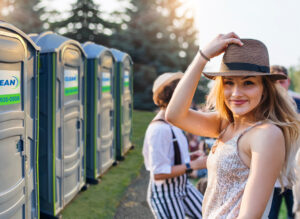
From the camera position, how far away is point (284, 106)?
1.57 m

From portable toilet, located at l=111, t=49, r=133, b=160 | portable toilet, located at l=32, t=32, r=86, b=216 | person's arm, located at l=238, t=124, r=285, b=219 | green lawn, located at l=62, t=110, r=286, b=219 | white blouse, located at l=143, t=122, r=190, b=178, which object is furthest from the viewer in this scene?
portable toilet, located at l=111, t=49, r=133, b=160

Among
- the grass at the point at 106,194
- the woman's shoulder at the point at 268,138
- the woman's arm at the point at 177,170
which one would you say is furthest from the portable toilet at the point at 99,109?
the woman's shoulder at the point at 268,138

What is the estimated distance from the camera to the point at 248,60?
150 cm

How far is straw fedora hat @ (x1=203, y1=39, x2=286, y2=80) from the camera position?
1.49m

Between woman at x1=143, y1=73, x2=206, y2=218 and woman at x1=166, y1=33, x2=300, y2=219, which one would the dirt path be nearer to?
woman at x1=143, y1=73, x2=206, y2=218

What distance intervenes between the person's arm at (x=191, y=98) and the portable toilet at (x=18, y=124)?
191 cm

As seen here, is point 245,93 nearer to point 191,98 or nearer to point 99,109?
point 191,98

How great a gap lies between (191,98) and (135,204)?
3697mm

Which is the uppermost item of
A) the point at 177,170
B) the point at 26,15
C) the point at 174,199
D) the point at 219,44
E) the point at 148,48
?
the point at 26,15

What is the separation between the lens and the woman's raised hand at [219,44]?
60.1 inches

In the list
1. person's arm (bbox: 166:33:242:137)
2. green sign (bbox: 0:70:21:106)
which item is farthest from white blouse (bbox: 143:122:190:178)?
green sign (bbox: 0:70:21:106)

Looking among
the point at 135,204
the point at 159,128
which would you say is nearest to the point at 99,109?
the point at 135,204

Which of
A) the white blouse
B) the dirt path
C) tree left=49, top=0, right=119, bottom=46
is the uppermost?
tree left=49, top=0, right=119, bottom=46

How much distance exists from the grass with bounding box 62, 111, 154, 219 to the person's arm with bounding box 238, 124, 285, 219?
3516 millimetres
